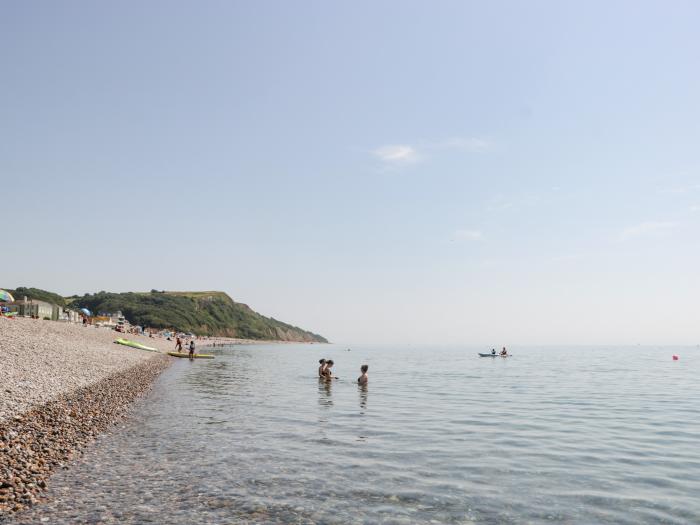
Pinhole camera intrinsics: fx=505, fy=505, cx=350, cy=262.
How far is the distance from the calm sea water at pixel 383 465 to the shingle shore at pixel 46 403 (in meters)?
0.72

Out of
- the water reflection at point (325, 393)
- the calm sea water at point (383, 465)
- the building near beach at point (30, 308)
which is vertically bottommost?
the water reflection at point (325, 393)

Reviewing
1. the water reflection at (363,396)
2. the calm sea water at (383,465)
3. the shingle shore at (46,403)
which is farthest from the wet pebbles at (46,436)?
the water reflection at (363,396)

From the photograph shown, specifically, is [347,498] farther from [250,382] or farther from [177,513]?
[250,382]

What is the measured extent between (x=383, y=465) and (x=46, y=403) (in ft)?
47.0

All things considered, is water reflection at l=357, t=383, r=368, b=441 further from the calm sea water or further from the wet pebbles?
the wet pebbles

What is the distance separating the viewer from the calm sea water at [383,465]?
1035 cm

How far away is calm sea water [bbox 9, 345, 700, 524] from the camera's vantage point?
1035 cm

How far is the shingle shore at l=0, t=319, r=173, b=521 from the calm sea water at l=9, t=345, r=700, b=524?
2.35 ft

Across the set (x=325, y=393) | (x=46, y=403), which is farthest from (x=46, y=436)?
(x=325, y=393)

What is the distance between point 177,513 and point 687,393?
38283 millimetres

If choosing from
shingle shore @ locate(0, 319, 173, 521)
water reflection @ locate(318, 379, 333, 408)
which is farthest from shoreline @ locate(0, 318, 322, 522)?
water reflection @ locate(318, 379, 333, 408)

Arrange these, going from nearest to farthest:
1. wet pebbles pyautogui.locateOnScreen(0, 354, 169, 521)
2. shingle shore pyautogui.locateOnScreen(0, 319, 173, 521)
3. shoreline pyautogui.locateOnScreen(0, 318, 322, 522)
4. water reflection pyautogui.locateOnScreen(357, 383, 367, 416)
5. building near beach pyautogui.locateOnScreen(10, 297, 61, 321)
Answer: wet pebbles pyautogui.locateOnScreen(0, 354, 169, 521) < shoreline pyautogui.locateOnScreen(0, 318, 322, 522) < shingle shore pyautogui.locateOnScreen(0, 319, 173, 521) < water reflection pyautogui.locateOnScreen(357, 383, 367, 416) < building near beach pyautogui.locateOnScreen(10, 297, 61, 321)

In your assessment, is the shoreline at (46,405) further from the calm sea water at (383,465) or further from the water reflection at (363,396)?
the water reflection at (363,396)

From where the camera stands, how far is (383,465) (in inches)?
555
